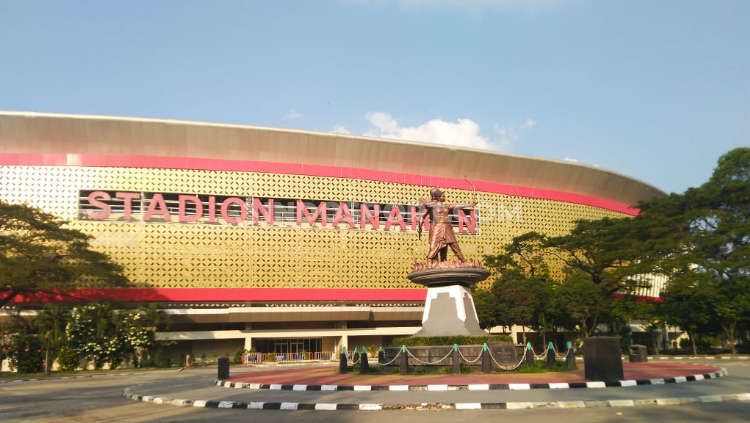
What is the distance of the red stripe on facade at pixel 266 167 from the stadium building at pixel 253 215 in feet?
0.32

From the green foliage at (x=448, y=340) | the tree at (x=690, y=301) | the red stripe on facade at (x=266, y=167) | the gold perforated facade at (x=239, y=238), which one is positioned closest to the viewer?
the green foliage at (x=448, y=340)

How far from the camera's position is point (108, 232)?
42094 mm

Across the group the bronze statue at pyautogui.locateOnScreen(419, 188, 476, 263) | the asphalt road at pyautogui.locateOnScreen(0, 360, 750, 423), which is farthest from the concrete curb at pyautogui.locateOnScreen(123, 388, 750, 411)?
the bronze statue at pyautogui.locateOnScreen(419, 188, 476, 263)

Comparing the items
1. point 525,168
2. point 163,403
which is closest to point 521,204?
point 525,168

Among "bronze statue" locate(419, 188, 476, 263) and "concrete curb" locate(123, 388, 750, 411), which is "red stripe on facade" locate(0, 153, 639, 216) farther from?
"concrete curb" locate(123, 388, 750, 411)

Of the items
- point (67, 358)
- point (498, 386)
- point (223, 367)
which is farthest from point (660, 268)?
point (67, 358)

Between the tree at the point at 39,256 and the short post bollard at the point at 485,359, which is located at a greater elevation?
the tree at the point at 39,256

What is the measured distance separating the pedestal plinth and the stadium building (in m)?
23.0

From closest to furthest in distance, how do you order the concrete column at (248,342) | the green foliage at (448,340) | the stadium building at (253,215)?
the green foliage at (448,340)
the stadium building at (253,215)
the concrete column at (248,342)

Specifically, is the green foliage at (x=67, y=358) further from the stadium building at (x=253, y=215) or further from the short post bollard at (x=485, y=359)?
the short post bollard at (x=485, y=359)

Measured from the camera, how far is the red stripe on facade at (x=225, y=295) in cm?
4053

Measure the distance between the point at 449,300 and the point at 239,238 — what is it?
24.6m

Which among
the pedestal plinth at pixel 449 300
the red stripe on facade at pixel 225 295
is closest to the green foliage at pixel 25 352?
the red stripe on facade at pixel 225 295

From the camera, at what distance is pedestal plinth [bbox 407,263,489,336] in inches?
888
